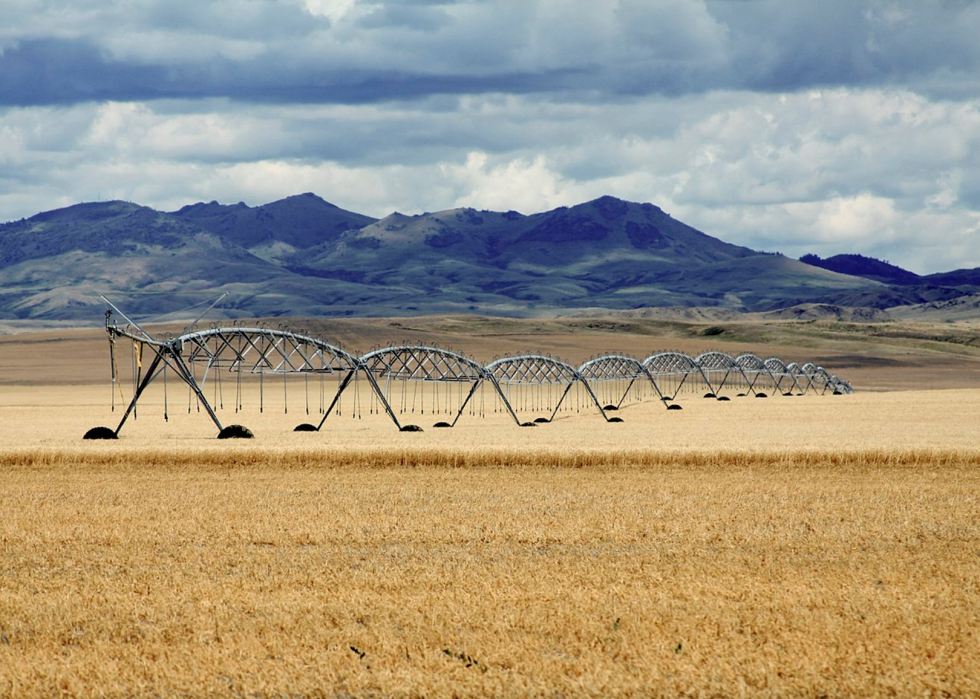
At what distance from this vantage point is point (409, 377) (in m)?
77.2

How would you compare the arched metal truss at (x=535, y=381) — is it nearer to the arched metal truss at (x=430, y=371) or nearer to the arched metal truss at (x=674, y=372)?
the arched metal truss at (x=430, y=371)

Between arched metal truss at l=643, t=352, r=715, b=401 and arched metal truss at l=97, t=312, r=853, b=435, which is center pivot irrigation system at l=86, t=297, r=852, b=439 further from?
arched metal truss at l=643, t=352, r=715, b=401

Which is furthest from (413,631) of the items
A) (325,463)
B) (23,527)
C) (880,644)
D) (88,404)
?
(88,404)

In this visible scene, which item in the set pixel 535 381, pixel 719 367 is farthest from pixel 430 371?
pixel 719 367

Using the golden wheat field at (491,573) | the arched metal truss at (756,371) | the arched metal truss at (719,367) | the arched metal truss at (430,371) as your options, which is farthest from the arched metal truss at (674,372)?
the golden wheat field at (491,573)

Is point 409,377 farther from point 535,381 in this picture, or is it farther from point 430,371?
point 430,371

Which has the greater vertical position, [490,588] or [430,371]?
[490,588]

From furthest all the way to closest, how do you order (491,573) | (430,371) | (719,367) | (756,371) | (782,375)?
(719,367) → (782,375) → (756,371) → (430,371) → (491,573)

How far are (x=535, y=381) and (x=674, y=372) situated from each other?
90.2 feet

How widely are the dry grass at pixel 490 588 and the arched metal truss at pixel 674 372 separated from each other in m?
79.2

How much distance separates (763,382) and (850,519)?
477 ft

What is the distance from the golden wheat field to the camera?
1583 centimetres

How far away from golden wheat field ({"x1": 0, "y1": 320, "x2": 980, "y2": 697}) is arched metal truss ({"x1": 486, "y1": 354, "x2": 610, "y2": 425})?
39614 millimetres

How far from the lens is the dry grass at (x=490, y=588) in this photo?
51.6ft
